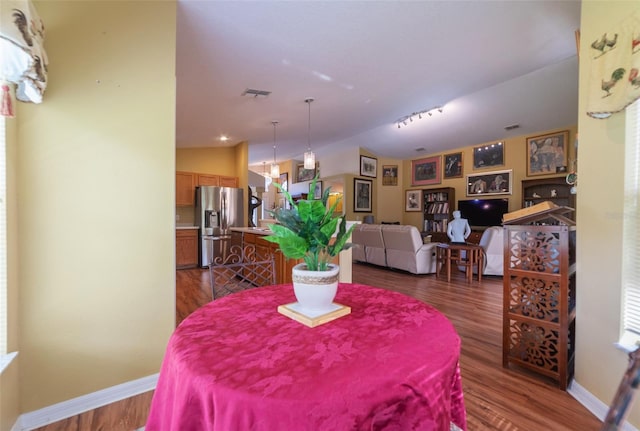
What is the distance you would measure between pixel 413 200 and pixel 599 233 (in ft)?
22.0

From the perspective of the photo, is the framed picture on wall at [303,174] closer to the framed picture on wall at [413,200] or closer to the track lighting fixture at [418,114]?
the framed picture on wall at [413,200]

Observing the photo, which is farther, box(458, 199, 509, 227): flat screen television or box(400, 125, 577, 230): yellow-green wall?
box(458, 199, 509, 227): flat screen television

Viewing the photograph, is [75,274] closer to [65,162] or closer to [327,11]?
[65,162]

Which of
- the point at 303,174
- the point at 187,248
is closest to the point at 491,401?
the point at 187,248

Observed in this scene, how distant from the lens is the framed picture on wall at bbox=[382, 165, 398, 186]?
8.28 metres

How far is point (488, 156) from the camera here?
21.5 ft

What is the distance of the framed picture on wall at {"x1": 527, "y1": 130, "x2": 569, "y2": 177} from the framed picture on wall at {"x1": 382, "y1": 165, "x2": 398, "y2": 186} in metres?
3.31

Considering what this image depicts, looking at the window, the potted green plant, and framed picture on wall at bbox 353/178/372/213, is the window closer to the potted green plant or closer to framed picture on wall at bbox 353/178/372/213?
the potted green plant

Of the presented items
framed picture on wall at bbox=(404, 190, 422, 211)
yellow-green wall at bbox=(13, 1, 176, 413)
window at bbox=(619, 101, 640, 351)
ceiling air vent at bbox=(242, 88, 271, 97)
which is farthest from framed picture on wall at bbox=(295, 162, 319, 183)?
window at bbox=(619, 101, 640, 351)

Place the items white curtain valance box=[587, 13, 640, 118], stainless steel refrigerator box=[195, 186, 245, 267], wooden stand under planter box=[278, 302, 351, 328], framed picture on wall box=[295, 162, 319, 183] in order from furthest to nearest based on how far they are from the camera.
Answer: framed picture on wall box=[295, 162, 319, 183]
stainless steel refrigerator box=[195, 186, 245, 267]
white curtain valance box=[587, 13, 640, 118]
wooden stand under planter box=[278, 302, 351, 328]

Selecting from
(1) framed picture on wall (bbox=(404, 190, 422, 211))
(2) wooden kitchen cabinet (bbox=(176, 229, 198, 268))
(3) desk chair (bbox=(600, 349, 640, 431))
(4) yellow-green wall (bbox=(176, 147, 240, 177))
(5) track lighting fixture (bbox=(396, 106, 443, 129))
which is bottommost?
(2) wooden kitchen cabinet (bbox=(176, 229, 198, 268))

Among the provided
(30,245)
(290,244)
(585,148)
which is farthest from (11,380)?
(585,148)

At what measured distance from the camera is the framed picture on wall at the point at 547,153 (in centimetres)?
541

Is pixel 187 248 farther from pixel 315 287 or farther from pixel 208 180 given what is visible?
pixel 315 287
